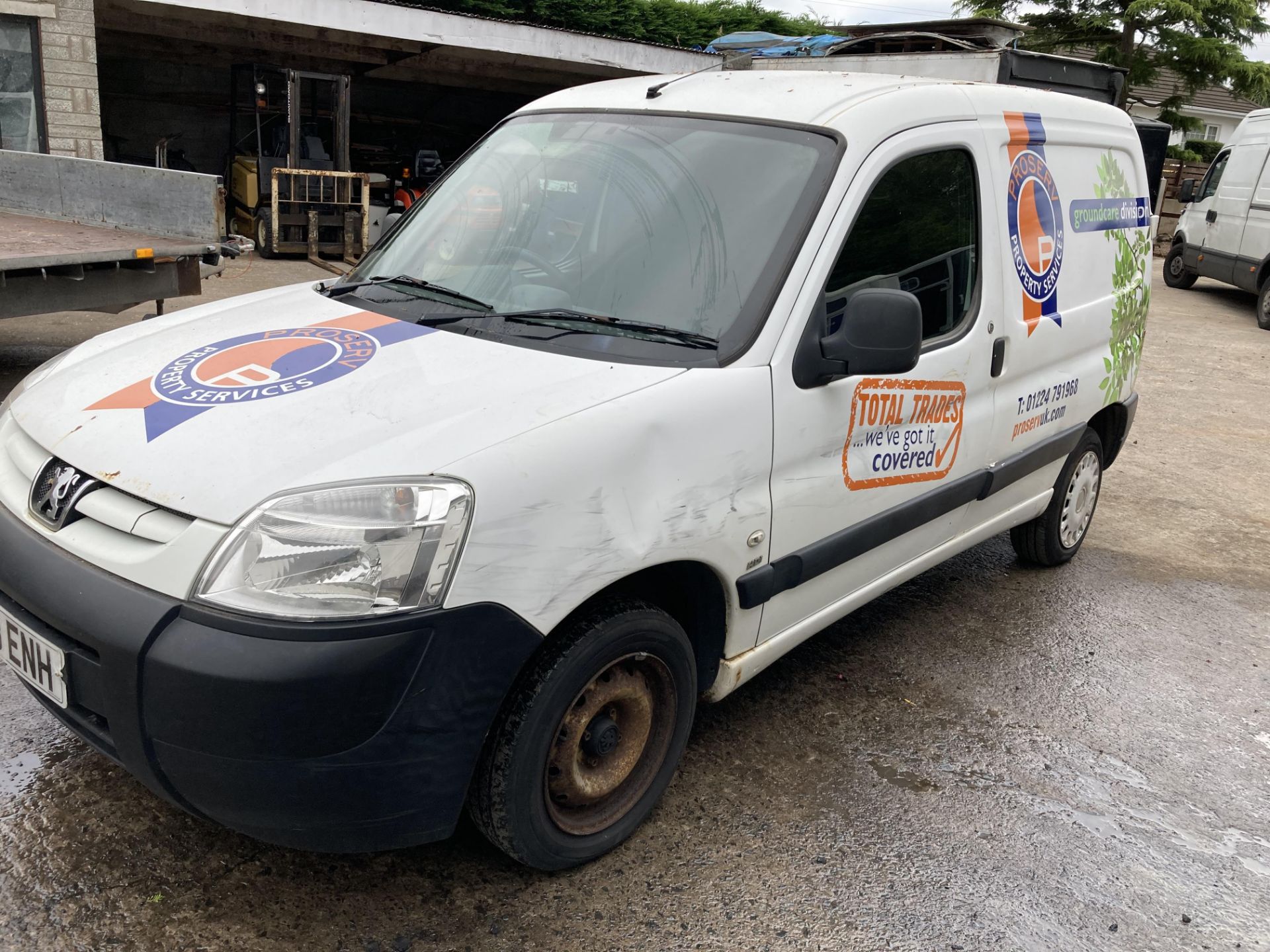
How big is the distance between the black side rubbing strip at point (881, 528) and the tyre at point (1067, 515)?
50cm

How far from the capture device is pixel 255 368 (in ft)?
8.12

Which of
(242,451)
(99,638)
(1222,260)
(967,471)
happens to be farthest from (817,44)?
(1222,260)

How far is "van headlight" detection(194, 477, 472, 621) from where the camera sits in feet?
6.37

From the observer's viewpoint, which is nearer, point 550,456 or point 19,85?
point 550,456

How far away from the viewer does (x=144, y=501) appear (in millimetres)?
2084

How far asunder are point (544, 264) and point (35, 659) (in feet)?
5.24

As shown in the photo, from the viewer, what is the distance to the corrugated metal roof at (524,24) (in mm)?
14404

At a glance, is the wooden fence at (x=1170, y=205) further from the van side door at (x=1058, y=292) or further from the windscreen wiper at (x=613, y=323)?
the windscreen wiper at (x=613, y=323)

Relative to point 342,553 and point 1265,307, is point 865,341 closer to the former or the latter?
point 342,553

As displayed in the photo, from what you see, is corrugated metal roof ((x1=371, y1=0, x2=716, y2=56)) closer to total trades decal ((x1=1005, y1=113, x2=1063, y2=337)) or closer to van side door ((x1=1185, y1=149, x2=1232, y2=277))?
van side door ((x1=1185, y1=149, x2=1232, y2=277))

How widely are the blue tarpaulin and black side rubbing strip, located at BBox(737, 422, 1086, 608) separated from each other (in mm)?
2393

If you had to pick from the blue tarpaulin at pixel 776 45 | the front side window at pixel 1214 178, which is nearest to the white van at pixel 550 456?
the blue tarpaulin at pixel 776 45

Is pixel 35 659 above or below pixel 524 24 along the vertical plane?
below

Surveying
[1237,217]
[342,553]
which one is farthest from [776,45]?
[1237,217]
